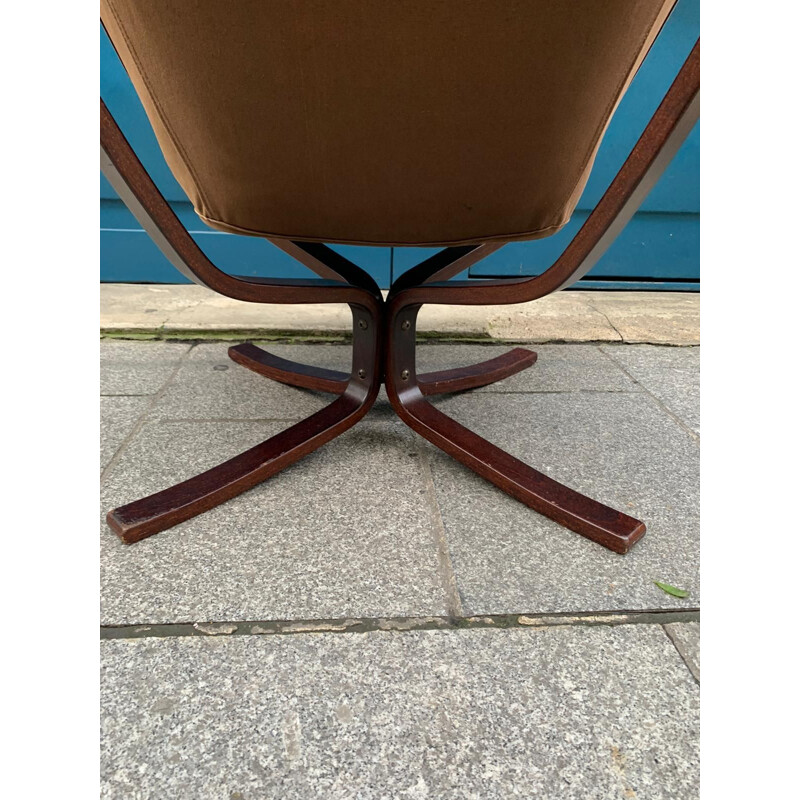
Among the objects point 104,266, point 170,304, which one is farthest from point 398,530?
point 104,266

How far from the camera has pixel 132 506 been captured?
3.54 feet

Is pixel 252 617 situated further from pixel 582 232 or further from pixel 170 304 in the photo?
pixel 170 304

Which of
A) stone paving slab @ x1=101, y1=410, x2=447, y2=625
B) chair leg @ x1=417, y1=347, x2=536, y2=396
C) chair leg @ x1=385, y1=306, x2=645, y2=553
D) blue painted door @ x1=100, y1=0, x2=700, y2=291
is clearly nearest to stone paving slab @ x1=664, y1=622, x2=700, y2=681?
chair leg @ x1=385, y1=306, x2=645, y2=553

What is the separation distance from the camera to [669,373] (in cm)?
184

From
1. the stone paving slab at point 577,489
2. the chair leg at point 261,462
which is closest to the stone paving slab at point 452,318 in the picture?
the stone paving slab at point 577,489

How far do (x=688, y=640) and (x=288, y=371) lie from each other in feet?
3.67

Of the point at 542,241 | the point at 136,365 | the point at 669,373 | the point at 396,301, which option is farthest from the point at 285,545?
the point at 542,241

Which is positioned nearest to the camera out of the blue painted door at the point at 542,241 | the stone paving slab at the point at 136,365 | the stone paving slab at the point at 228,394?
the stone paving slab at the point at 228,394

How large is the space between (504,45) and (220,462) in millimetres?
877

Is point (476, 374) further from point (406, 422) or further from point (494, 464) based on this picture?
point (494, 464)

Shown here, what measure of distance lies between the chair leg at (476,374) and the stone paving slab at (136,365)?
69 centimetres

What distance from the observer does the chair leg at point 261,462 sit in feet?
3.47

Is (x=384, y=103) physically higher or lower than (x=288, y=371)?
higher

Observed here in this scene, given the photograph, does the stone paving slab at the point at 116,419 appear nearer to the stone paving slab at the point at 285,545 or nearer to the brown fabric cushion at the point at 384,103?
the stone paving slab at the point at 285,545
